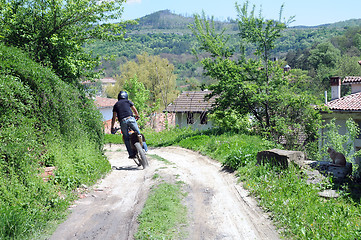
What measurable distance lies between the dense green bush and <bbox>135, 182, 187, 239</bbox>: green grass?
147 centimetres

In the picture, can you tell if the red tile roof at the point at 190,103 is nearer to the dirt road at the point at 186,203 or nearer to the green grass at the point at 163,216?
the dirt road at the point at 186,203

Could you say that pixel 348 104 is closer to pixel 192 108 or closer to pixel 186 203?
pixel 192 108

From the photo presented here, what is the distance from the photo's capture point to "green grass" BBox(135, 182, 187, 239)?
502cm

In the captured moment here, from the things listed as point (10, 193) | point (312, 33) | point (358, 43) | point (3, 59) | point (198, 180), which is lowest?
point (198, 180)

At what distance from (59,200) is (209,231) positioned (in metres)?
2.62

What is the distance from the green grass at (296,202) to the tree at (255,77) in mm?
6461

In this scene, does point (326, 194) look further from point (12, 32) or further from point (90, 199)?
point (12, 32)

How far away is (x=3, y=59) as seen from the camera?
723 centimetres

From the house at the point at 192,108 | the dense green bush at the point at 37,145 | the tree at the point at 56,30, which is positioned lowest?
the house at the point at 192,108

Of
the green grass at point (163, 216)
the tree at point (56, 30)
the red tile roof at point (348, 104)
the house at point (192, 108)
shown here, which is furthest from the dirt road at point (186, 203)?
the house at point (192, 108)

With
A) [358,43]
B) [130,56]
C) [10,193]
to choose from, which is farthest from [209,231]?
[130,56]

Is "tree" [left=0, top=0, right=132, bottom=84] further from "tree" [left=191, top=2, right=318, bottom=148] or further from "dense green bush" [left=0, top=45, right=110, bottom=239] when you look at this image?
"tree" [left=191, top=2, right=318, bottom=148]

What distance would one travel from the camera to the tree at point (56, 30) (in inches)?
390

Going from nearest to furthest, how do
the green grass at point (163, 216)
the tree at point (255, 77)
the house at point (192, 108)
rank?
the green grass at point (163, 216)
the tree at point (255, 77)
the house at point (192, 108)
